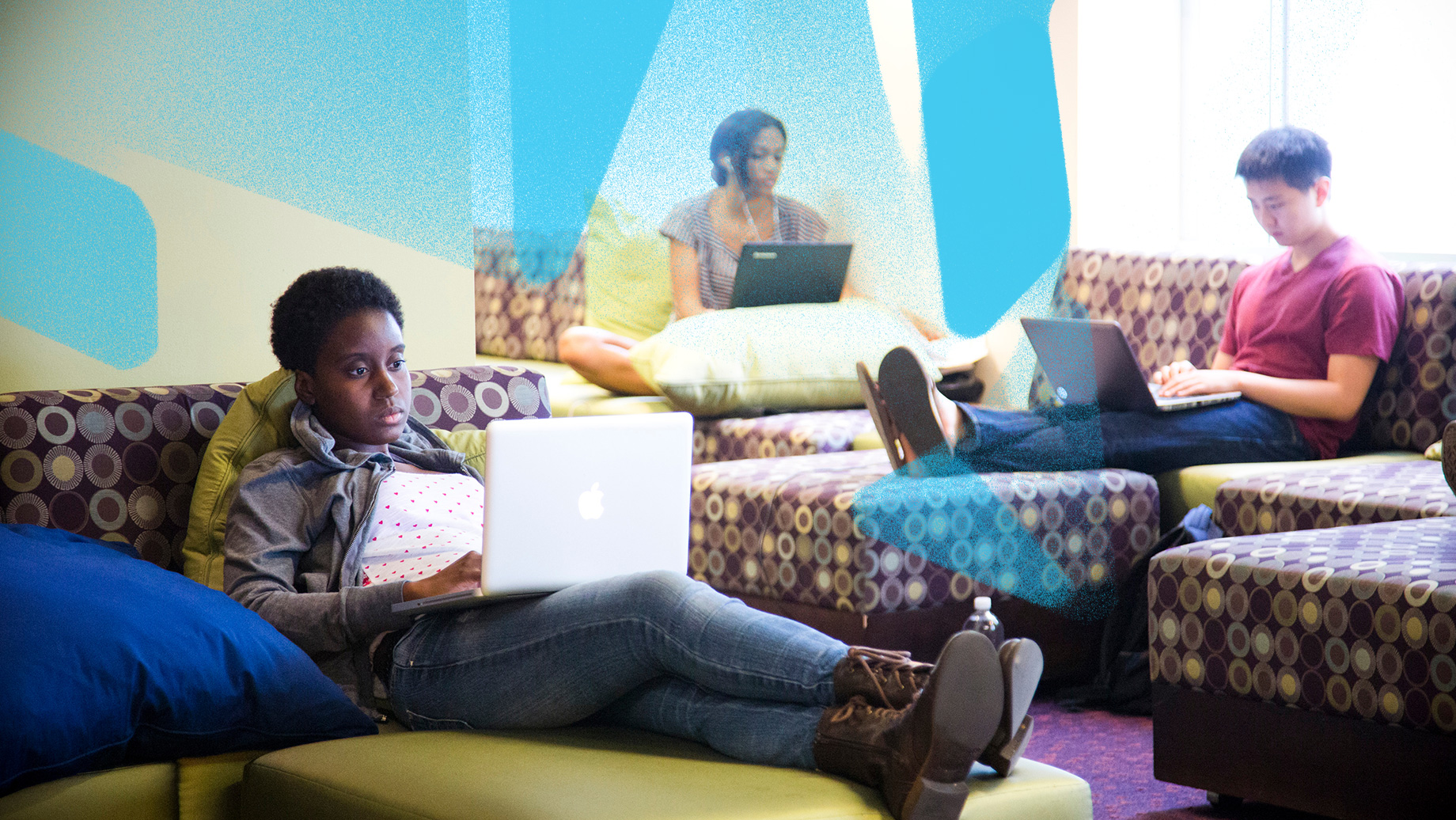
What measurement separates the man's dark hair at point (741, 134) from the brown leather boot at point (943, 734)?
219 cm

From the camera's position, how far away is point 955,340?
12.2ft

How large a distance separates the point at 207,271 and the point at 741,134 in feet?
5.12

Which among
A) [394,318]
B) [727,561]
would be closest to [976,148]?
[727,561]

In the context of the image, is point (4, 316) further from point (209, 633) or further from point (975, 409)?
point (975, 409)

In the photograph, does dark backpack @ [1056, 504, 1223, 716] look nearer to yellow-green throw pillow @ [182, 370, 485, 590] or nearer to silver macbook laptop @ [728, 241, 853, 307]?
silver macbook laptop @ [728, 241, 853, 307]

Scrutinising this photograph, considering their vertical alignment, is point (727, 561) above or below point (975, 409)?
below

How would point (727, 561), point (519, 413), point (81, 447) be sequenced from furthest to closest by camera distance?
1. point (727, 561)
2. point (519, 413)
3. point (81, 447)

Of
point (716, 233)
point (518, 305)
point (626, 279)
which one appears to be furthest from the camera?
point (518, 305)

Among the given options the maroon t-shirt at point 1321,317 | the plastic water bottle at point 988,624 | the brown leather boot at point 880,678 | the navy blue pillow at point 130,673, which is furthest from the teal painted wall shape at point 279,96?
the maroon t-shirt at point 1321,317

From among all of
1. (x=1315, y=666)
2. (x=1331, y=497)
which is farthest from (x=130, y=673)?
(x=1331, y=497)

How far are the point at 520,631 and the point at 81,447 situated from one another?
61cm

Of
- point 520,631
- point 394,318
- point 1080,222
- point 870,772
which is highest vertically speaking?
point 1080,222
